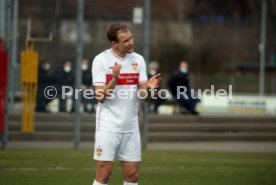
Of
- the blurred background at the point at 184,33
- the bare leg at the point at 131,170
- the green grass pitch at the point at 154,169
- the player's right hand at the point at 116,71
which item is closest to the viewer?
the player's right hand at the point at 116,71

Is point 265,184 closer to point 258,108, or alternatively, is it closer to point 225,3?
point 258,108

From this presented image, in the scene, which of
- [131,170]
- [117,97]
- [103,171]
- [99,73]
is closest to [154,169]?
[131,170]

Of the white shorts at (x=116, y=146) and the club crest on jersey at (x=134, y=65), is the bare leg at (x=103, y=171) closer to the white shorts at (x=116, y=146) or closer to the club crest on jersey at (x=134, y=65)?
the white shorts at (x=116, y=146)

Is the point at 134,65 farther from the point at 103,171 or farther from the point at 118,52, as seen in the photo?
the point at 103,171

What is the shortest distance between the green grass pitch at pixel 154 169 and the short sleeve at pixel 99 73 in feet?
12.0

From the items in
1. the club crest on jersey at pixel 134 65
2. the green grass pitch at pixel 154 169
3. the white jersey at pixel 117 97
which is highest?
the club crest on jersey at pixel 134 65

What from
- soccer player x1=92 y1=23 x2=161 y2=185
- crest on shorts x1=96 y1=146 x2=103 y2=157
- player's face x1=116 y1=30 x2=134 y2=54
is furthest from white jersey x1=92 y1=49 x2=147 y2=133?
crest on shorts x1=96 y1=146 x2=103 y2=157

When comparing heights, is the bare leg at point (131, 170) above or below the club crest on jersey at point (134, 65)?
below

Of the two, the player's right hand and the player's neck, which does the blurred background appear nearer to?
the player's neck

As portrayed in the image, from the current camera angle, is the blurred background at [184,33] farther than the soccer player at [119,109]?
Yes

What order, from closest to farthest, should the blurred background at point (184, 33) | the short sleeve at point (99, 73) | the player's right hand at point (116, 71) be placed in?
the player's right hand at point (116, 71), the short sleeve at point (99, 73), the blurred background at point (184, 33)

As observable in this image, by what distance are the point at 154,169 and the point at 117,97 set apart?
589cm

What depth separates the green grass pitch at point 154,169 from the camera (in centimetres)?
1332

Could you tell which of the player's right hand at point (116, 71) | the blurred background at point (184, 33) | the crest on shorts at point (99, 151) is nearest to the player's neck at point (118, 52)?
the player's right hand at point (116, 71)
